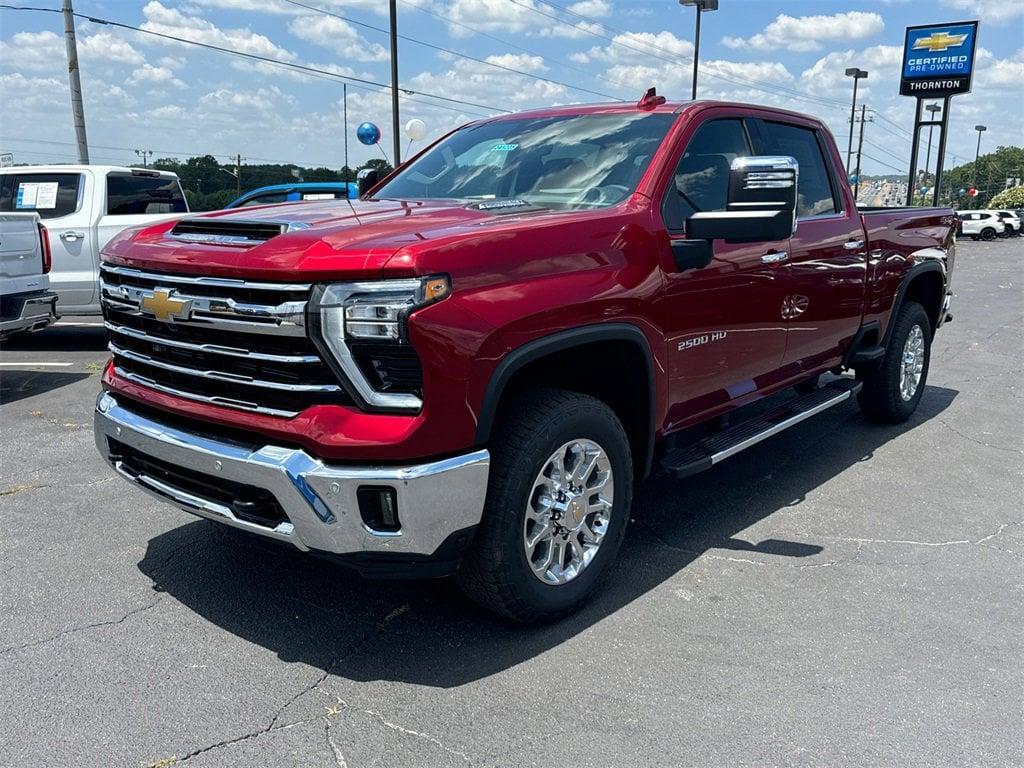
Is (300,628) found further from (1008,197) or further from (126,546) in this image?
(1008,197)

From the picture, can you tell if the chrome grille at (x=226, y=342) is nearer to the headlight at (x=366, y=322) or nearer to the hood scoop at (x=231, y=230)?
the headlight at (x=366, y=322)

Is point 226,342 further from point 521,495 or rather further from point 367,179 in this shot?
point 367,179

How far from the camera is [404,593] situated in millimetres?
3578

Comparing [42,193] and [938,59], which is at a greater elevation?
[938,59]

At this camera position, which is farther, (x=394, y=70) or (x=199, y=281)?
(x=394, y=70)

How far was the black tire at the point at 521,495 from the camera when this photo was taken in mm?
2953

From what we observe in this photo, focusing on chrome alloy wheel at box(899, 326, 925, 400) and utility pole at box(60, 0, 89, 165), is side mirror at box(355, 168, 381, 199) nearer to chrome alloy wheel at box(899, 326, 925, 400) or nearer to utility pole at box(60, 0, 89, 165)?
chrome alloy wheel at box(899, 326, 925, 400)

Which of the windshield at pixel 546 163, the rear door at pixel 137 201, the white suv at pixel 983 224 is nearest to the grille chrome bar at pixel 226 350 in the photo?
the windshield at pixel 546 163

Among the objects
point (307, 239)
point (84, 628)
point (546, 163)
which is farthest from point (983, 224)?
point (84, 628)

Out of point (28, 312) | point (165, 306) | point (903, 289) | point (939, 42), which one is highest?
point (939, 42)

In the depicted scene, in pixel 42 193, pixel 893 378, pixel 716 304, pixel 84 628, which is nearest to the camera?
pixel 84 628

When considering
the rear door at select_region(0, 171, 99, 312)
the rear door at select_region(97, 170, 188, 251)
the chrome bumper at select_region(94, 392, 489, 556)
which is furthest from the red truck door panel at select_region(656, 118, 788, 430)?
the rear door at select_region(0, 171, 99, 312)

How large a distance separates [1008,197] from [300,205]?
96.8 metres

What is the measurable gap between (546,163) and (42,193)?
7574 millimetres
